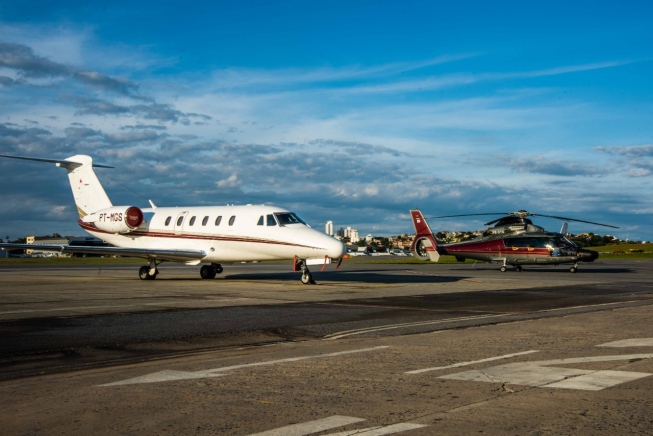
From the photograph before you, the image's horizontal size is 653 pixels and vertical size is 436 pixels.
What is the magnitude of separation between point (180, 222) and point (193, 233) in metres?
1.07

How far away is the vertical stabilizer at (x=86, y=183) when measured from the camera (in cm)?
→ 3394

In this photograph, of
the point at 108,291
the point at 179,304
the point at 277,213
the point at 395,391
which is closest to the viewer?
the point at 395,391

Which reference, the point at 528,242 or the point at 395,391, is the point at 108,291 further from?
the point at 528,242

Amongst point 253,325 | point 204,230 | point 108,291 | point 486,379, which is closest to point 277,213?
point 204,230

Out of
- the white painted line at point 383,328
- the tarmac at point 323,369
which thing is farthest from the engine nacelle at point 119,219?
the white painted line at point 383,328

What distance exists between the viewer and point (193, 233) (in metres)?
30.6

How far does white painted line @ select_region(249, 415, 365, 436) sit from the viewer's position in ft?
17.6

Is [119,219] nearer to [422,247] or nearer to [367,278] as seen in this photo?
[367,278]

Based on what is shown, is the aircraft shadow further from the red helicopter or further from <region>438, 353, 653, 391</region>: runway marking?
<region>438, 353, 653, 391</region>: runway marking

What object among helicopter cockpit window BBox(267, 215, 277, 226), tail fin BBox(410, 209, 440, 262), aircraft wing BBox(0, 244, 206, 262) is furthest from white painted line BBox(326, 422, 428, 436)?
tail fin BBox(410, 209, 440, 262)

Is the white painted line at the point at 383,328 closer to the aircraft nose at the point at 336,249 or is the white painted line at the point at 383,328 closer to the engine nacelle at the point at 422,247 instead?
the aircraft nose at the point at 336,249

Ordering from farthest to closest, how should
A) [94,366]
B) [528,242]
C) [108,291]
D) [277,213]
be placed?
[528,242] → [277,213] → [108,291] → [94,366]

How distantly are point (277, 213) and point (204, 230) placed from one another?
12.1 feet

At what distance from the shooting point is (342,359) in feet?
29.8
